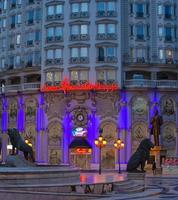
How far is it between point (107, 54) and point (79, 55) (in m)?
4.08

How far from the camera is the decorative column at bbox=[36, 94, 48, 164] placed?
2923 inches

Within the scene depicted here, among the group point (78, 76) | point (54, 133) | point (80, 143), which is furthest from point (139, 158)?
point (54, 133)

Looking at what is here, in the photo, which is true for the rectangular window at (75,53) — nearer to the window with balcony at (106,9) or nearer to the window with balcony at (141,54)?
the window with balcony at (106,9)

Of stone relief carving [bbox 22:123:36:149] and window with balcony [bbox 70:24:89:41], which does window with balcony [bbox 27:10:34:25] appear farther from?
stone relief carving [bbox 22:123:36:149]

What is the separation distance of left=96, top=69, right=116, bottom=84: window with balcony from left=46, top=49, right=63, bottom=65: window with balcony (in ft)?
20.1

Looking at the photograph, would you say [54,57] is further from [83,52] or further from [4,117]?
[4,117]

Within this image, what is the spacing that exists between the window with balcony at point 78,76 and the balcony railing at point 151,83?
5924mm

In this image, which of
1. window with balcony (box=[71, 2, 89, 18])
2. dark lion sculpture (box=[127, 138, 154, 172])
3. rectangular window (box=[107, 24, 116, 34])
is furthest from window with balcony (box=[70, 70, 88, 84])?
dark lion sculpture (box=[127, 138, 154, 172])

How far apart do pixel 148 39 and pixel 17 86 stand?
2098 cm

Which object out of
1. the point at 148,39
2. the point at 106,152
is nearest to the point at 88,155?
the point at 106,152

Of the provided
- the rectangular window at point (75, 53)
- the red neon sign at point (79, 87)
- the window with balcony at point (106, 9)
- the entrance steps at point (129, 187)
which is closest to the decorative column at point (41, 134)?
the red neon sign at point (79, 87)

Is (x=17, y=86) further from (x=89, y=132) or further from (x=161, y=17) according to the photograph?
(x=161, y=17)

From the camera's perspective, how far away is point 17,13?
82.5 metres

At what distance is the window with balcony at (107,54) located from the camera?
74312 millimetres
